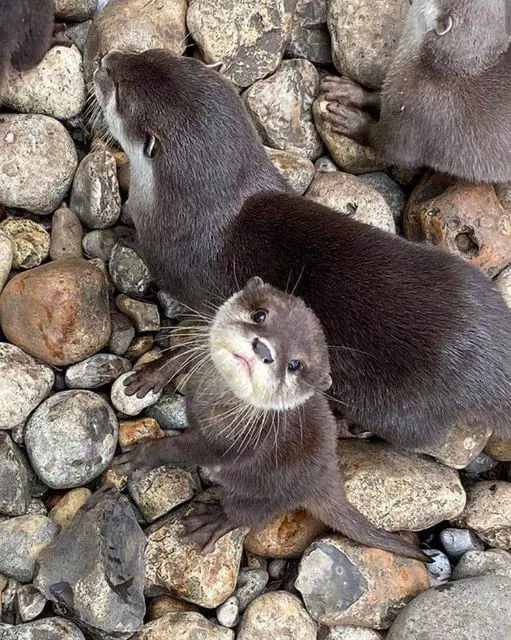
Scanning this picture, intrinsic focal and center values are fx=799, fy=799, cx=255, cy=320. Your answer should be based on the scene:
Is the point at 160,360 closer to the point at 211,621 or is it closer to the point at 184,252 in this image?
the point at 184,252

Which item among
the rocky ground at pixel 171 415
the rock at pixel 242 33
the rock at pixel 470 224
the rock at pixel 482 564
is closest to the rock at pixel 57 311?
the rocky ground at pixel 171 415

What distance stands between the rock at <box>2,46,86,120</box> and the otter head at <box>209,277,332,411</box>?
1.09 meters

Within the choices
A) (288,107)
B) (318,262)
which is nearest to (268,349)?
(318,262)

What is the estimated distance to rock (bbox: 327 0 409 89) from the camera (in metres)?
3.09

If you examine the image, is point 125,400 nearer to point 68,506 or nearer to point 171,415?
point 171,415

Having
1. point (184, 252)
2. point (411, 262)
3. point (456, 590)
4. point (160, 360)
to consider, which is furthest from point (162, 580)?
point (411, 262)

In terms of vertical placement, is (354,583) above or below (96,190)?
below

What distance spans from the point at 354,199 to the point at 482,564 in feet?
4.42

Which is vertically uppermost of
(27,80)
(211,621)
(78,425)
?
(27,80)

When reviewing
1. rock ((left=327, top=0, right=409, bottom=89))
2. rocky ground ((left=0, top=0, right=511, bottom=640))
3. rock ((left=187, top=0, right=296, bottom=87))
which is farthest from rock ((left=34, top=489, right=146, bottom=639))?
rock ((left=327, top=0, right=409, bottom=89))

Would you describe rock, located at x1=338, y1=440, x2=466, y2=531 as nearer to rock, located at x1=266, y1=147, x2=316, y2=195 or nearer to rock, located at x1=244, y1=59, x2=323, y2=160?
rock, located at x1=266, y1=147, x2=316, y2=195

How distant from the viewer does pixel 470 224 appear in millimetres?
2910

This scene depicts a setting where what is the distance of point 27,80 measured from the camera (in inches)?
111

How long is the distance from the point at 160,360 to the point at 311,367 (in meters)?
0.71
